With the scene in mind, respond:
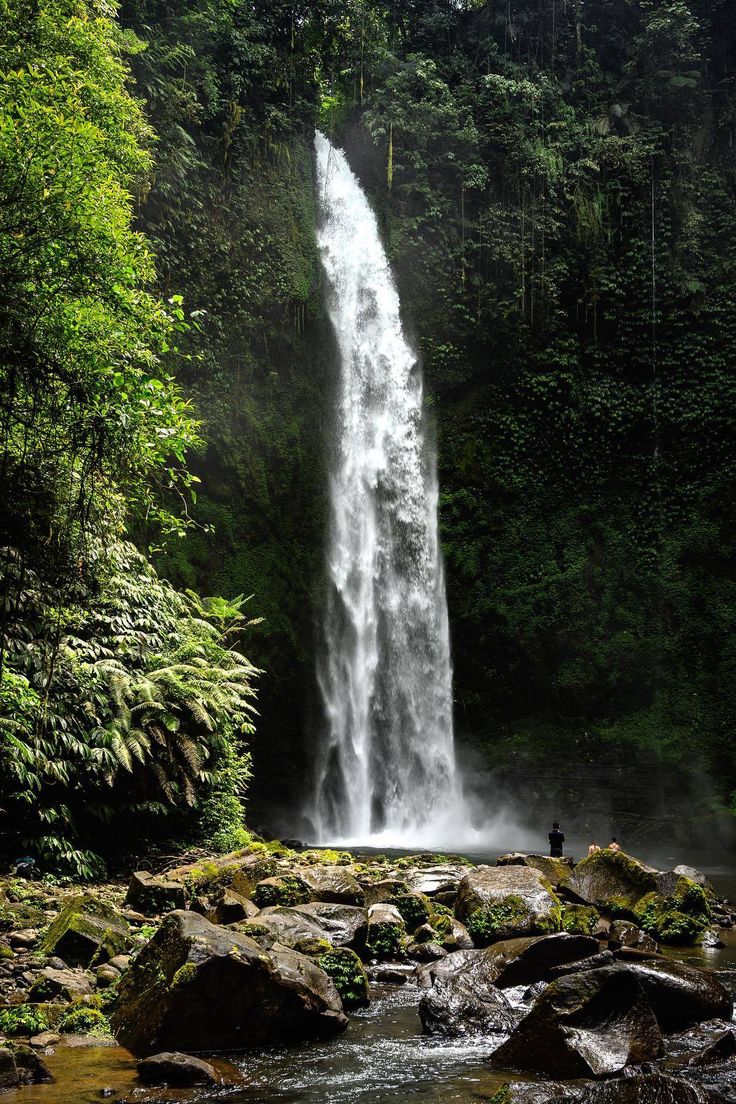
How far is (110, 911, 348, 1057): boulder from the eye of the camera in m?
4.62

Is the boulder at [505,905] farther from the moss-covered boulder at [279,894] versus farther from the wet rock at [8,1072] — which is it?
the wet rock at [8,1072]

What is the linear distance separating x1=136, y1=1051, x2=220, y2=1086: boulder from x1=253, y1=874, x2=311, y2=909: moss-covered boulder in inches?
135

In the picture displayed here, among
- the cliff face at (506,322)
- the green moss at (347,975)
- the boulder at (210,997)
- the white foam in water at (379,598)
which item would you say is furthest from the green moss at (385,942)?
the cliff face at (506,322)

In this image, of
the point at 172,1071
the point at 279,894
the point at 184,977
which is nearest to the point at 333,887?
the point at 279,894

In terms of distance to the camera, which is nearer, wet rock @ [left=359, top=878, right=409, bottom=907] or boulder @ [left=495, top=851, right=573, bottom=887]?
wet rock @ [left=359, top=878, right=409, bottom=907]

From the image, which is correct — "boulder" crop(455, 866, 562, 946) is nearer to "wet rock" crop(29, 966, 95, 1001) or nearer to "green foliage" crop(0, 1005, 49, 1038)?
"wet rock" crop(29, 966, 95, 1001)

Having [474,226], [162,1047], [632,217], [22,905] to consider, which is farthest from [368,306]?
[162,1047]

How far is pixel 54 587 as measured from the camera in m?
7.00

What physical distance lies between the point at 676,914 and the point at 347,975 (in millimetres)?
4182

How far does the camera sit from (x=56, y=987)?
5.16m

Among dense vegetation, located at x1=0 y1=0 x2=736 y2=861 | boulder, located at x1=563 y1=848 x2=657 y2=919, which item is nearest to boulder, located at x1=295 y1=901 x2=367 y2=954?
boulder, located at x1=563 y1=848 x2=657 y2=919

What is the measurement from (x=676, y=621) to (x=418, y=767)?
6688 millimetres

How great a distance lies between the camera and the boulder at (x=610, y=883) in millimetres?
8961

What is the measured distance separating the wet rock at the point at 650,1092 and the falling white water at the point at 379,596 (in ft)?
38.5
